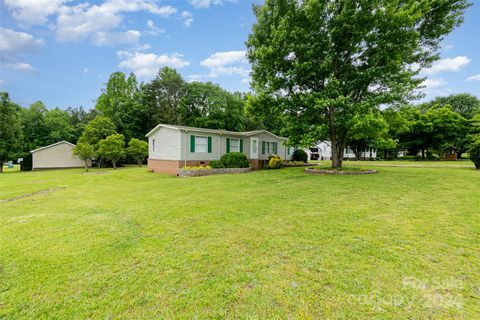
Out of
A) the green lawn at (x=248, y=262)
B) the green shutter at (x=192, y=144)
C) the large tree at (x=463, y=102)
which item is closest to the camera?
the green lawn at (x=248, y=262)

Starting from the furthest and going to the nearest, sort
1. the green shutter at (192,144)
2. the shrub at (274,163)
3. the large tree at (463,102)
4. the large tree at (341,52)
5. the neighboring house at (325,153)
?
the neighboring house at (325,153) → the large tree at (463,102) → the shrub at (274,163) → the green shutter at (192,144) → the large tree at (341,52)

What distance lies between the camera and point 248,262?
304cm

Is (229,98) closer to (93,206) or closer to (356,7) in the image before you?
(356,7)

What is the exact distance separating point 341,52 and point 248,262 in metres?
13.0

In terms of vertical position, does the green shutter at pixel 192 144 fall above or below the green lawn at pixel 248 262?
above

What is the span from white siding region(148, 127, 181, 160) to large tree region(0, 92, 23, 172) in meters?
17.0

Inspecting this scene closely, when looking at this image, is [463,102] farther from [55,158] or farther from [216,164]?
[55,158]

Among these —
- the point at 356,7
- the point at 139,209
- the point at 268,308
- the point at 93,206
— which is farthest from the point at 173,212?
the point at 356,7

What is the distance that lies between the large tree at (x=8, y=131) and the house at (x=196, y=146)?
55.6 feet

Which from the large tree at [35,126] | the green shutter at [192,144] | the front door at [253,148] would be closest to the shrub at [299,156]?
the front door at [253,148]

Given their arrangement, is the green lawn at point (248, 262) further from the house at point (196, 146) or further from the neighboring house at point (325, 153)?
the neighboring house at point (325, 153)

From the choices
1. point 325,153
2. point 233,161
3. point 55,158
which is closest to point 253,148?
point 233,161

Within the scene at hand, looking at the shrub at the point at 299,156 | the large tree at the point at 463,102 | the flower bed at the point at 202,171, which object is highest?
the large tree at the point at 463,102

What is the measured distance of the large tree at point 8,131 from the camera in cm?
2242
